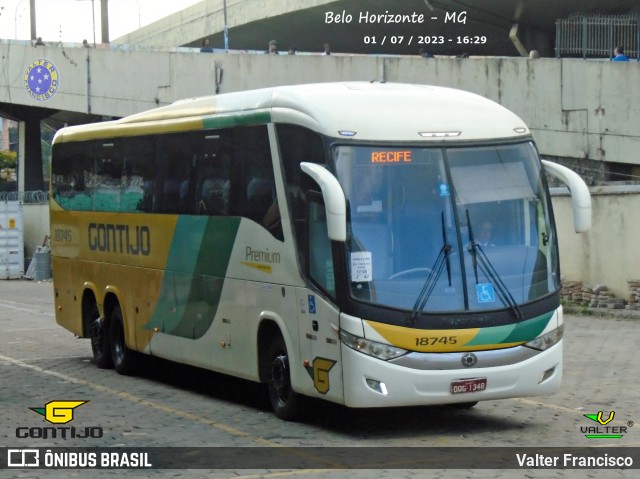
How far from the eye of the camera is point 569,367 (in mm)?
17281

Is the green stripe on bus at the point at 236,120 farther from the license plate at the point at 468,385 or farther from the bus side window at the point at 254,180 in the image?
the license plate at the point at 468,385

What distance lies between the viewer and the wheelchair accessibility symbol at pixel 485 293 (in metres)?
11.9

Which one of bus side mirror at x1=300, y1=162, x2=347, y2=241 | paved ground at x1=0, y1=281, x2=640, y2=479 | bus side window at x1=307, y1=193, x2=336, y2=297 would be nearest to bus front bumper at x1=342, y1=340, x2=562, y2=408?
paved ground at x1=0, y1=281, x2=640, y2=479

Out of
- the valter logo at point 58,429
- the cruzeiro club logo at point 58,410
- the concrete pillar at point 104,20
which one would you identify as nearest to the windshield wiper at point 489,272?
the valter logo at point 58,429

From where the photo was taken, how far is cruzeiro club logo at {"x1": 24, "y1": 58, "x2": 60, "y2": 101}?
52.1m

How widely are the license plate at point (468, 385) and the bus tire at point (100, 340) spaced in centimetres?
785

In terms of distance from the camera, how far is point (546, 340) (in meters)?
12.3

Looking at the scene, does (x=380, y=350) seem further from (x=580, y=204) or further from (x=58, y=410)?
(x=58, y=410)

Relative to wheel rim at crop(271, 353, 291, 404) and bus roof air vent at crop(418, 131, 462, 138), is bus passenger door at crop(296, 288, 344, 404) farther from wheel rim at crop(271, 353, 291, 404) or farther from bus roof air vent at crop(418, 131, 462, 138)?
bus roof air vent at crop(418, 131, 462, 138)

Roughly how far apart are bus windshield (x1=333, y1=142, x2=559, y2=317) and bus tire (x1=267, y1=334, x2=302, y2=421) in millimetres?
1640

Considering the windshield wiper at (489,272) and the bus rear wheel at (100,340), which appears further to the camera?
the bus rear wheel at (100,340)

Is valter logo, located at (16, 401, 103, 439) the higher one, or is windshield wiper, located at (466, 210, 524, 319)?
windshield wiper, located at (466, 210, 524, 319)

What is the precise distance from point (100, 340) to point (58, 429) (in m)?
6.06

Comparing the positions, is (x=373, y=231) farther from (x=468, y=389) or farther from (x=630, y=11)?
(x=630, y=11)
